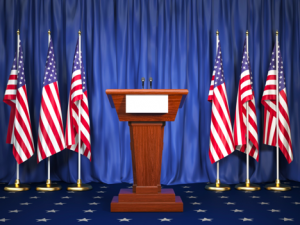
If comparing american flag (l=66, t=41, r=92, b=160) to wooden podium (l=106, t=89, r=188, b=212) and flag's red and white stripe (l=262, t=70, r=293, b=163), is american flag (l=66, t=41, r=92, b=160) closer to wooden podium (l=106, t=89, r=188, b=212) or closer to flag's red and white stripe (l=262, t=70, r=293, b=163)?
wooden podium (l=106, t=89, r=188, b=212)

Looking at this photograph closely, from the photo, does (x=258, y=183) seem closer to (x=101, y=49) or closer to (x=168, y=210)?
(x=168, y=210)

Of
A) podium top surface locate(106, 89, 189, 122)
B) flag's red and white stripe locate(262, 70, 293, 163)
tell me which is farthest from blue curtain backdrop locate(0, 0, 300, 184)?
podium top surface locate(106, 89, 189, 122)

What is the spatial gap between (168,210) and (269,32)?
127 inches

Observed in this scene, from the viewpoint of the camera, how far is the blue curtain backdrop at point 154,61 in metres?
4.68

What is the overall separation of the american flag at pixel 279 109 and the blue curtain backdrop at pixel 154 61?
0.99 ft

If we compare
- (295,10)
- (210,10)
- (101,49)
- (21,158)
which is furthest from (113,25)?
(295,10)

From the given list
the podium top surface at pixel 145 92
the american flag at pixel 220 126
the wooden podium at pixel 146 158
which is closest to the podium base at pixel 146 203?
the wooden podium at pixel 146 158

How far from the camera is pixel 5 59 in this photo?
4.73 metres

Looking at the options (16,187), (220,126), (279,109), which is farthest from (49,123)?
(279,109)

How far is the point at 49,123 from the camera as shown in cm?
420

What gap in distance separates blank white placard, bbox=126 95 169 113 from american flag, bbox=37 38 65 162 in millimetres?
1700

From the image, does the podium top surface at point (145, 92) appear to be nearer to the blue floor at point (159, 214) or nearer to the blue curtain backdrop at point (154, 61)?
the blue floor at point (159, 214)

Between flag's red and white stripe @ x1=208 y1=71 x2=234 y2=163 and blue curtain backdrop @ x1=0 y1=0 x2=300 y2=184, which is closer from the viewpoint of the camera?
flag's red and white stripe @ x1=208 y1=71 x2=234 y2=163

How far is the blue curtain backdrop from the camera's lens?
4.68 meters
